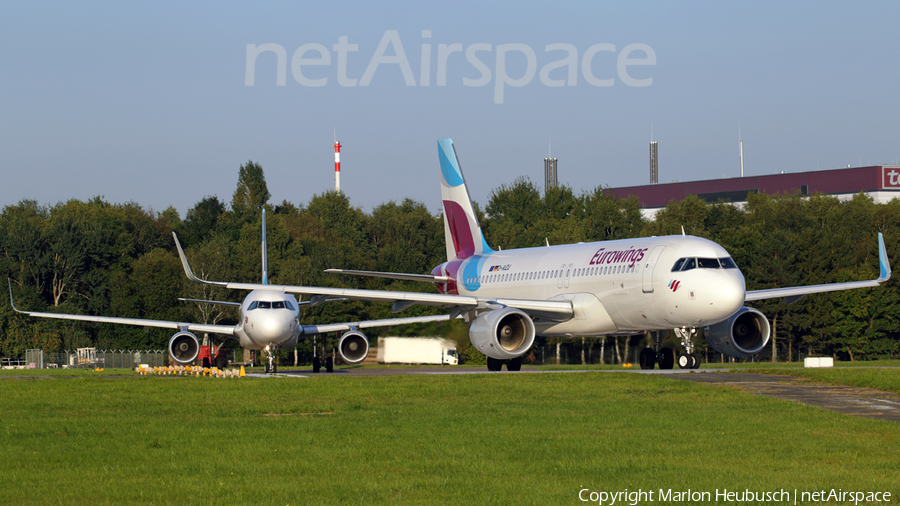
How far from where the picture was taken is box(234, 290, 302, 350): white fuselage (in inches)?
1350

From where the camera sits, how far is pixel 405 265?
315 ft

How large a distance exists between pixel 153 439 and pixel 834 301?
63122 millimetres

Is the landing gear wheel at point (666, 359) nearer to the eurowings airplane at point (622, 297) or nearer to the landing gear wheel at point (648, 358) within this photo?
the eurowings airplane at point (622, 297)

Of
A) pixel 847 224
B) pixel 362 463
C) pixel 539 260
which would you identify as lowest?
pixel 362 463

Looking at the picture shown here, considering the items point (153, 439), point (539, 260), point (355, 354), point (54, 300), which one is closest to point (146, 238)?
point (54, 300)

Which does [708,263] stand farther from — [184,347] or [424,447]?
[184,347]

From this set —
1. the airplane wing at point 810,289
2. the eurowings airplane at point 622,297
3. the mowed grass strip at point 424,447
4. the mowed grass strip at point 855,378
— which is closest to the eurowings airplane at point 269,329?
the eurowings airplane at point 622,297

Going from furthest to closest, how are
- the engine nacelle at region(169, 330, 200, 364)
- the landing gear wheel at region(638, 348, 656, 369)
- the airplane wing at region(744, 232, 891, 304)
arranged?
1. the engine nacelle at region(169, 330, 200, 364)
2. the landing gear wheel at region(638, 348, 656, 369)
3. the airplane wing at region(744, 232, 891, 304)

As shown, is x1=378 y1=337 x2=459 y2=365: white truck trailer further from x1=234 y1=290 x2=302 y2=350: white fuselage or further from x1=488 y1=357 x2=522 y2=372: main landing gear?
x1=234 y1=290 x2=302 y2=350: white fuselage

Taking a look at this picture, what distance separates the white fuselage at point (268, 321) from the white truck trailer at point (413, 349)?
542cm

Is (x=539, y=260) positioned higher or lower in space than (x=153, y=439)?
higher

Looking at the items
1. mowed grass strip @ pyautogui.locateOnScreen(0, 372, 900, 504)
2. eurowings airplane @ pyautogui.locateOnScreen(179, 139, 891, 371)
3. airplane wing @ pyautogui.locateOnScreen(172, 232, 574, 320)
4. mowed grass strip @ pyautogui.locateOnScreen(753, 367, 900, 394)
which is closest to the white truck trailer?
eurowings airplane @ pyautogui.locateOnScreen(179, 139, 891, 371)

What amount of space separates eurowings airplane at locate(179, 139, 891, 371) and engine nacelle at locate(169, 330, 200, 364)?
23.0 feet

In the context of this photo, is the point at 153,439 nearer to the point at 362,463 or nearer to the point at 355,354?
the point at 362,463
